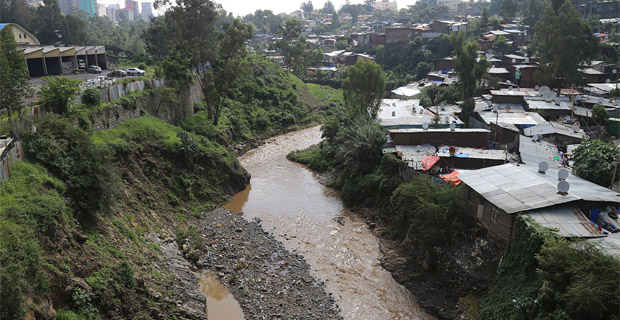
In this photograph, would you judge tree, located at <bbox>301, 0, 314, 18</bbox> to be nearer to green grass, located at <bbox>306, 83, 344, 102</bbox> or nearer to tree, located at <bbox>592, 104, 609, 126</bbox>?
green grass, located at <bbox>306, 83, 344, 102</bbox>

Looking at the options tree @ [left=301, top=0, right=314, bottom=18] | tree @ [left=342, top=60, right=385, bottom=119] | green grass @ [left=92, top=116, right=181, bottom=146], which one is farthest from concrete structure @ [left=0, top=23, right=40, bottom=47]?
tree @ [left=301, top=0, right=314, bottom=18]

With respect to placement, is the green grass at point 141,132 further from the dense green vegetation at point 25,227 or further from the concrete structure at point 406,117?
the concrete structure at point 406,117

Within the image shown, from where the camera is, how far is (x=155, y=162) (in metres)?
22.5

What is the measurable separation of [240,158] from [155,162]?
36.3 ft

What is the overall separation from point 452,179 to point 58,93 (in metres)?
16.8

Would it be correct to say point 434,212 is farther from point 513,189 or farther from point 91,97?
point 91,97

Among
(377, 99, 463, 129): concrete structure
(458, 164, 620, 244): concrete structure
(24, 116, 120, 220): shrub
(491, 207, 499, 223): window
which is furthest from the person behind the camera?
(377, 99, 463, 129): concrete structure

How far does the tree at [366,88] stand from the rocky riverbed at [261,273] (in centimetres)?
1248

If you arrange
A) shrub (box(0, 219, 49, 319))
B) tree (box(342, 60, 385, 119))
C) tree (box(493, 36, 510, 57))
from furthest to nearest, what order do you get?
tree (box(493, 36, 510, 57)) < tree (box(342, 60, 385, 119)) < shrub (box(0, 219, 49, 319))

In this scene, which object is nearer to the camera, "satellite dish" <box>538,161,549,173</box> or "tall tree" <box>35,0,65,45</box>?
"satellite dish" <box>538,161,549,173</box>

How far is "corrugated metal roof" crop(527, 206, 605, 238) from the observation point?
1212 centimetres

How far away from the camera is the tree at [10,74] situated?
14148mm

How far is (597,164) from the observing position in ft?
54.7

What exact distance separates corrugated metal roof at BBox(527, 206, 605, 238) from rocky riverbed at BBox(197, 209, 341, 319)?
7.16 meters
